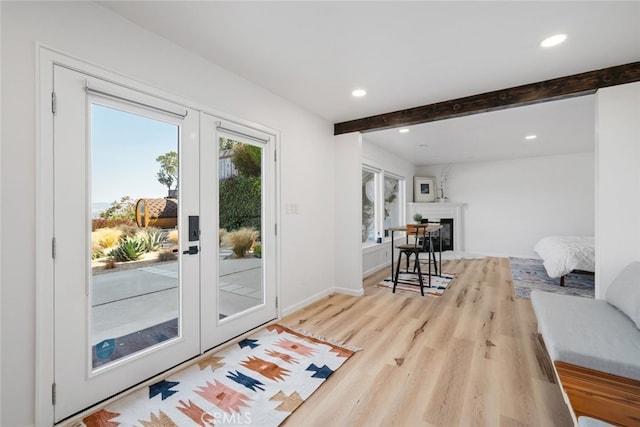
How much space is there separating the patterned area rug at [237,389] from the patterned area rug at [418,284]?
2073 millimetres

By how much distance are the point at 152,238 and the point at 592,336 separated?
3.05 metres

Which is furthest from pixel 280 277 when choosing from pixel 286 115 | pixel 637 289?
pixel 637 289

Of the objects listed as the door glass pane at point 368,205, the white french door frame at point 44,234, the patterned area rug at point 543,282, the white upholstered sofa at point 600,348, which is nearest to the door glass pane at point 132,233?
the white french door frame at point 44,234

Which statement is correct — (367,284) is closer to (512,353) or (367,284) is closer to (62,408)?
(512,353)

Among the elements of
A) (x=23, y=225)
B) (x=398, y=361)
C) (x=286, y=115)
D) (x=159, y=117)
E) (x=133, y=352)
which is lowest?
(x=398, y=361)

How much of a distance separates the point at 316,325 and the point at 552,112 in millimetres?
4060

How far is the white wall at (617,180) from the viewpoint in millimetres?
2396

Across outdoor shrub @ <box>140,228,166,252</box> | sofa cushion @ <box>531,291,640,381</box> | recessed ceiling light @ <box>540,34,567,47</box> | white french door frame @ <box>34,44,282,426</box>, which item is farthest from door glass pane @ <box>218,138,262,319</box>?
recessed ceiling light @ <box>540,34,567,47</box>

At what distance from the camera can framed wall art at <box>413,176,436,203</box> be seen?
764 cm

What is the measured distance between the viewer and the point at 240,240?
2723 millimetres

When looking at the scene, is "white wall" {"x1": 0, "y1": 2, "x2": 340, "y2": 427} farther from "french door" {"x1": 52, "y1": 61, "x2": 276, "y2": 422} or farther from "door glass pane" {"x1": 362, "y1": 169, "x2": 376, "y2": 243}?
"door glass pane" {"x1": 362, "y1": 169, "x2": 376, "y2": 243}

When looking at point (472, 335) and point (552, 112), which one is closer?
point (472, 335)

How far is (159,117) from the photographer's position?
2072mm

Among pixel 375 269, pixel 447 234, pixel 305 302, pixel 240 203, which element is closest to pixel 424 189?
pixel 447 234
